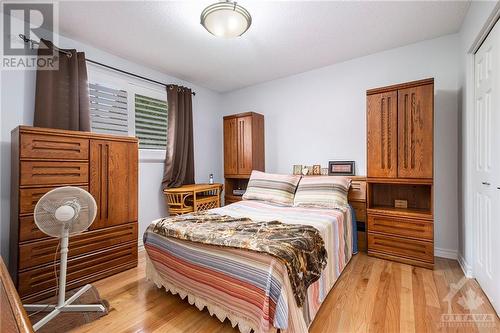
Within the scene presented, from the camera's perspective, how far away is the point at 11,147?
2098 mm

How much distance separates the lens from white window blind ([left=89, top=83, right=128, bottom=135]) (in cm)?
281

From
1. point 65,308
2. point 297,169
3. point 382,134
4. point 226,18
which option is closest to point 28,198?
point 65,308

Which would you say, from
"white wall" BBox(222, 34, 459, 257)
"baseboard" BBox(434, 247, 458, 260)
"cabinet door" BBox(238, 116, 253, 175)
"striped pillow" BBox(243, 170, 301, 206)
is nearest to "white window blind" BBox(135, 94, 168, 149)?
"cabinet door" BBox(238, 116, 253, 175)

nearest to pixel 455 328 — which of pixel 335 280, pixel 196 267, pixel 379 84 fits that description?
pixel 335 280

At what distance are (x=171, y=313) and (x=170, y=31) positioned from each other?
103 inches

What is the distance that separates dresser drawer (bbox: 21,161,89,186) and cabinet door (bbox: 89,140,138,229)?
9 cm

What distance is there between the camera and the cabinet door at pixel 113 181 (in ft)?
7.59

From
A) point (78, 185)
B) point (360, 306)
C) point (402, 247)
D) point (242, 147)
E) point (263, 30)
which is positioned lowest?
point (360, 306)

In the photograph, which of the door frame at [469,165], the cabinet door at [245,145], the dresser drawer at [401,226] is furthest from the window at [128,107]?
the door frame at [469,165]

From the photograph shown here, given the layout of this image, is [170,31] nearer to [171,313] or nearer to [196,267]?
[196,267]

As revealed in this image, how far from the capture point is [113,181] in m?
2.44

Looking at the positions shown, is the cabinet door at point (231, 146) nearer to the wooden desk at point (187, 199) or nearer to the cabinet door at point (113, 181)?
the wooden desk at point (187, 199)

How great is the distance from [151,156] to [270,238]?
7.99 ft

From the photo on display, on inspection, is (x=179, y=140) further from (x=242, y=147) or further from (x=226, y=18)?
(x=226, y=18)
